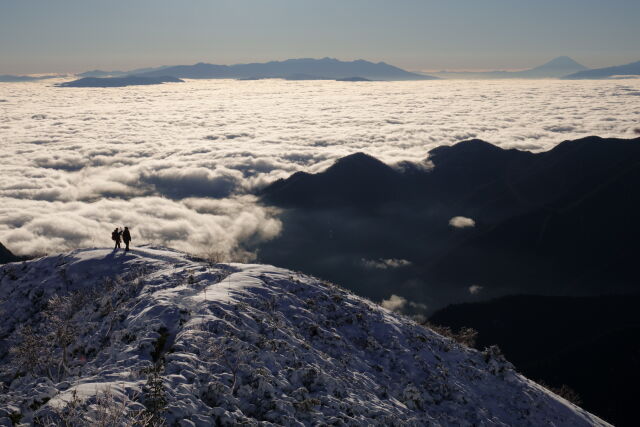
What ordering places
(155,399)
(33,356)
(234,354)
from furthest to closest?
(33,356) → (234,354) → (155,399)

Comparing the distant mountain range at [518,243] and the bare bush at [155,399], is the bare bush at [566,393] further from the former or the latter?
the distant mountain range at [518,243]

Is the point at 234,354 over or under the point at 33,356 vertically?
over

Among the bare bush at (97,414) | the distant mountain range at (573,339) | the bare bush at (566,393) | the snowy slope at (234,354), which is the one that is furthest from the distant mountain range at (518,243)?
the bare bush at (97,414)

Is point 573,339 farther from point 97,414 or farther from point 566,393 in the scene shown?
point 97,414

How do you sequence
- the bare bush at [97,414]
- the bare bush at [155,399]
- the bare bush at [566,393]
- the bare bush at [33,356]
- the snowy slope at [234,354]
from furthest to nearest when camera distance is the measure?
the bare bush at [566,393], the bare bush at [33,356], the snowy slope at [234,354], the bare bush at [155,399], the bare bush at [97,414]

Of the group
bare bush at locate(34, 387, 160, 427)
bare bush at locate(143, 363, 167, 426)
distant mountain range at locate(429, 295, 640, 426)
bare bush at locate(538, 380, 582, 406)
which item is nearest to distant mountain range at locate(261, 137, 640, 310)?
distant mountain range at locate(429, 295, 640, 426)

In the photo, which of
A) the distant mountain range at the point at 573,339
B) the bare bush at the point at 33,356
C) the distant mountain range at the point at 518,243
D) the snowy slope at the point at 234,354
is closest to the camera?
the snowy slope at the point at 234,354

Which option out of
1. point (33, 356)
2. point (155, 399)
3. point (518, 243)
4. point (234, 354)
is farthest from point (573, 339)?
point (33, 356)
